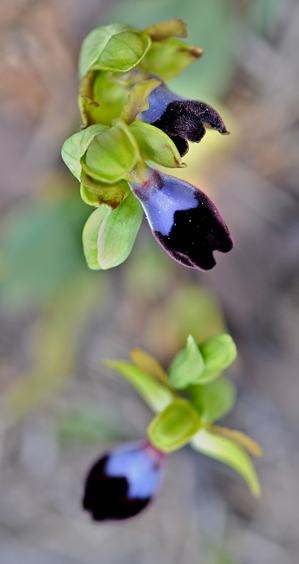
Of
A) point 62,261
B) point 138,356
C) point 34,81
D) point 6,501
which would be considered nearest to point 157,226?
point 138,356

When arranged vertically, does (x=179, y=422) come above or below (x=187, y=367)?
below

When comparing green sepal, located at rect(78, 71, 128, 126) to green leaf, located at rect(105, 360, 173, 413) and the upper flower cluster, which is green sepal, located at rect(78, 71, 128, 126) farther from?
green leaf, located at rect(105, 360, 173, 413)

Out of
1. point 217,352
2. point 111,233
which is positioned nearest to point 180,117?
point 111,233

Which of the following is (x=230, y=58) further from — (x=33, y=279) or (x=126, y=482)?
(x=126, y=482)

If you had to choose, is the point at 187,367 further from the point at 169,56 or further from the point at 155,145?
the point at 169,56

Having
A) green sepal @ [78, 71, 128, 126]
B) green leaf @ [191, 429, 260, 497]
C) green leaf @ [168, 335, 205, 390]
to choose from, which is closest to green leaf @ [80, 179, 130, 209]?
green sepal @ [78, 71, 128, 126]

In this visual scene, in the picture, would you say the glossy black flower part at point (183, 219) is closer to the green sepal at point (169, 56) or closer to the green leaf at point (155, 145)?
the green leaf at point (155, 145)
